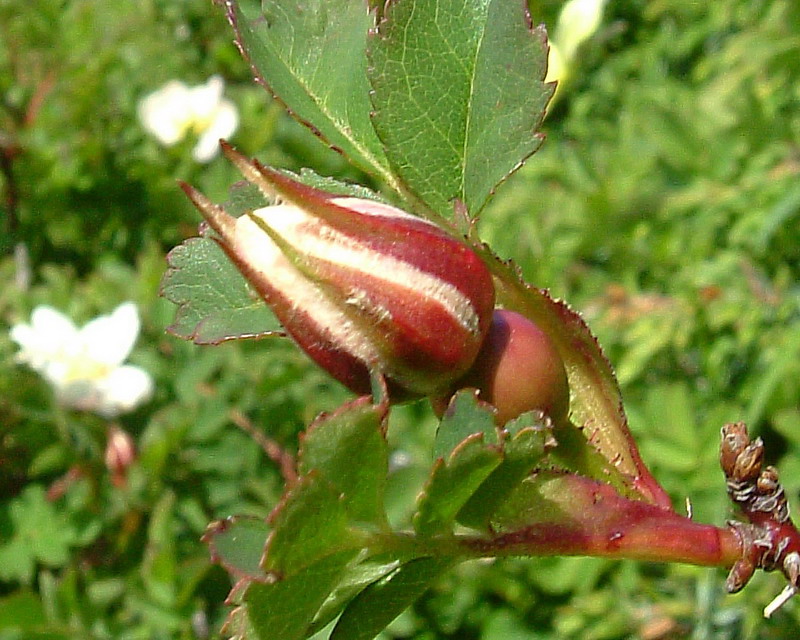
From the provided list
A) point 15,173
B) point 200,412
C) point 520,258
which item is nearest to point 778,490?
point 520,258

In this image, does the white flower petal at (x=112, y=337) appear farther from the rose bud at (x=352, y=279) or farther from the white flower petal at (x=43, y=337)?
the rose bud at (x=352, y=279)

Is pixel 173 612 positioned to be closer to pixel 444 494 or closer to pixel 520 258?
pixel 520 258

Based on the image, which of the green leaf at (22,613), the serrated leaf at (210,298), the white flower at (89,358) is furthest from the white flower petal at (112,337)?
the serrated leaf at (210,298)

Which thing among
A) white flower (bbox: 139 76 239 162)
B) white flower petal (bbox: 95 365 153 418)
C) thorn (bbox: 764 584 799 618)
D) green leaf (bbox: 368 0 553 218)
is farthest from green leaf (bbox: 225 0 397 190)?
white flower (bbox: 139 76 239 162)

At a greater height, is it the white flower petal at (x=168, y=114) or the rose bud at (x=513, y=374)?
the white flower petal at (x=168, y=114)

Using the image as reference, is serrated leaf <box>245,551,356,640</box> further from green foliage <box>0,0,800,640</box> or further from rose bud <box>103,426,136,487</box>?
rose bud <box>103,426,136,487</box>

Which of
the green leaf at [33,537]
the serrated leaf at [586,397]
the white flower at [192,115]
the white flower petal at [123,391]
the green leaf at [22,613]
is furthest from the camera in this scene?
the white flower at [192,115]

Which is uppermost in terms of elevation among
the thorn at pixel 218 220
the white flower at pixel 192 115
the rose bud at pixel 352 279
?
the white flower at pixel 192 115

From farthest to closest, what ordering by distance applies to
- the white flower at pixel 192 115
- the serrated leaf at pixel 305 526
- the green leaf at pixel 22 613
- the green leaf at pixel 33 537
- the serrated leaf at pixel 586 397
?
the white flower at pixel 192 115 < the green leaf at pixel 33 537 < the green leaf at pixel 22 613 < the serrated leaf at pixel 586 397 < the serrated leaf at pixel 305 526
